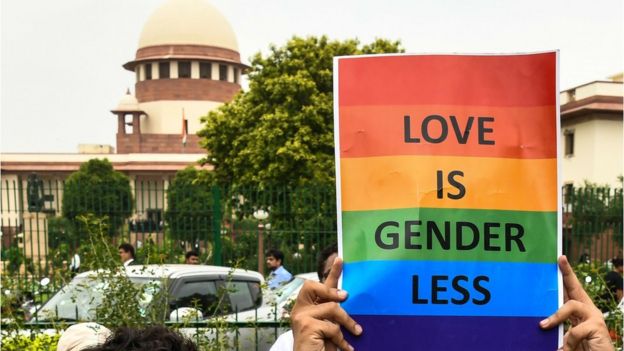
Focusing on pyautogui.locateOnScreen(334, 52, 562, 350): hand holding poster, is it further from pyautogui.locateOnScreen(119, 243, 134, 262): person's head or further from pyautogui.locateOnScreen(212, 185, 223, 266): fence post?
pyautogui.locateOnScreen(212, 185, 223, 266): fence post

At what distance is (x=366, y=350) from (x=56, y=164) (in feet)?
163

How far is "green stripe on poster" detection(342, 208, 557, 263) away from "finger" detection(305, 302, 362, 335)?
0.15 metres

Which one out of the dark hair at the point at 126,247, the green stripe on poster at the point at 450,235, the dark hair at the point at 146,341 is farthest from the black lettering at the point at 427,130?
the dark hair at the point at 126,247

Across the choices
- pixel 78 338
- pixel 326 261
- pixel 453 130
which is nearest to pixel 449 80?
pixel 453 130

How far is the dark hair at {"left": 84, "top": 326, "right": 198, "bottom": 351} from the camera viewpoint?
1.51m

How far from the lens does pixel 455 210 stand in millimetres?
1912

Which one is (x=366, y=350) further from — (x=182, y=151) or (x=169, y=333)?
(x=182, y=151)

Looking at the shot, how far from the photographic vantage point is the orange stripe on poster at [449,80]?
1931mm

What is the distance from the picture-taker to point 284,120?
71.3ft

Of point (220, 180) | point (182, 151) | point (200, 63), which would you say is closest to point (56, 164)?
point (182, 151)

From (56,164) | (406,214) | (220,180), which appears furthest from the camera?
(56,164)

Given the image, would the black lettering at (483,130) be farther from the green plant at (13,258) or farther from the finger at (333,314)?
the green plant at (13,258)

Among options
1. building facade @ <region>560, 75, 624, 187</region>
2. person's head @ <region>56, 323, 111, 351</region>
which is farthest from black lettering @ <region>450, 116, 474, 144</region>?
building facade @ <region>560, 75, 624, 187</region>

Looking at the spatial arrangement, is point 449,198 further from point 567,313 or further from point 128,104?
point 128,104
